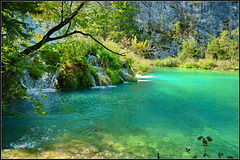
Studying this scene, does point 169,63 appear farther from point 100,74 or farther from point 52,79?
point 52,79

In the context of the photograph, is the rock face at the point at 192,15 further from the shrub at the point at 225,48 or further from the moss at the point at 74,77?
the moss at the point at 74,77

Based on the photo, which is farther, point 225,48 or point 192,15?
point 192,15

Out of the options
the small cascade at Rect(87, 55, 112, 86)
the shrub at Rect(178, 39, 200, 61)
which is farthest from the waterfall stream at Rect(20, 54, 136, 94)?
Result: the shrub at Rect(178, 39, 200, 61)

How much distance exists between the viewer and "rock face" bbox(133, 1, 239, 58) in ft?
113

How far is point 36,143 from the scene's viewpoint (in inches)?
113

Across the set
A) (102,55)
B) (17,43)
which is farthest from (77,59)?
(17,43)

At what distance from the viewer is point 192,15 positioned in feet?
125

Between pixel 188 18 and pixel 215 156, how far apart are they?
41.1m

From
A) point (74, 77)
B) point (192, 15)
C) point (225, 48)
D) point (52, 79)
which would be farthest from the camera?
point (192, 15)

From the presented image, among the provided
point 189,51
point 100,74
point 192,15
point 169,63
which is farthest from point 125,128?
point 192,15

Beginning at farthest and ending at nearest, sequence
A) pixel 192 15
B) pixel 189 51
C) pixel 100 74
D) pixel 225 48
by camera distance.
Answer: pixel 192 15, pixel 189 51, pixel 225 48, pixel 100 74

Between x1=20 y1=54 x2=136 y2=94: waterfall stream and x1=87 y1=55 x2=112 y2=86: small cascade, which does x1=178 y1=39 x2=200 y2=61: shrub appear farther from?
x1=87 y1=55 x2=112 y2=86: small cascade

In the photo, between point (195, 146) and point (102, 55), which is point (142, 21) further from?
point (195, 146)

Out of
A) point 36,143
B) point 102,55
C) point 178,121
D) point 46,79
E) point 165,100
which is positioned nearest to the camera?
point 36,143
